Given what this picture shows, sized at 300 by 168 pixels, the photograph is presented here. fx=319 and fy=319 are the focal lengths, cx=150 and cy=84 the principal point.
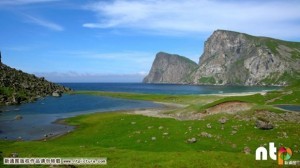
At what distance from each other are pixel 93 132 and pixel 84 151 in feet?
91.1

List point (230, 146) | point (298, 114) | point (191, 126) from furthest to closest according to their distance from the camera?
point (298, 114) < point (191, 126) < point (230, 146)

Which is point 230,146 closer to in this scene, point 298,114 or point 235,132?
point 235,132

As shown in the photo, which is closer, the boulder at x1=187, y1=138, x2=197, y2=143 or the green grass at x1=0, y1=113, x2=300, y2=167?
the green grass at x1=0, y1=113, x2=300, y2=167

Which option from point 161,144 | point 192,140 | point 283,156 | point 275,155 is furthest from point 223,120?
point 283,156

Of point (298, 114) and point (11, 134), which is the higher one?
point (298, 114)

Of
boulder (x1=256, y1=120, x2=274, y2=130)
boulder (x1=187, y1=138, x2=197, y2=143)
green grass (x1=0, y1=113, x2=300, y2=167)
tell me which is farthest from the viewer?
boulder (x1=256, y1=120, x2=274, y2=130)

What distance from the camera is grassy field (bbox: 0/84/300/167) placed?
38344 mm

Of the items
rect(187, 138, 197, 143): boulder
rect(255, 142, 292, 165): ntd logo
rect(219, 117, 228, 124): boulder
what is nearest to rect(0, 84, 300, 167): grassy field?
rect(187, 138, 197, 143): boulder

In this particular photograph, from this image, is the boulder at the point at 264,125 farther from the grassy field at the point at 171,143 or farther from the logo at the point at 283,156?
the logo at the point at 283,156

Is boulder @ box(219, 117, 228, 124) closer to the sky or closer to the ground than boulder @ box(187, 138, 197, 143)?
closer to the sky

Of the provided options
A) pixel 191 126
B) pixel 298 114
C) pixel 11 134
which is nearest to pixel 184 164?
pixel 191 126

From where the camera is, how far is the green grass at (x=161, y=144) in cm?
3803

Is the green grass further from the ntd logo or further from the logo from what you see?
the logo

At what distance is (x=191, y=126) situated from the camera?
64.4 metres
